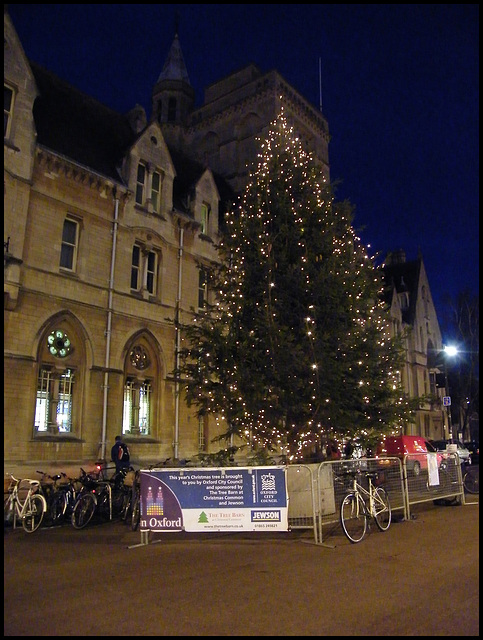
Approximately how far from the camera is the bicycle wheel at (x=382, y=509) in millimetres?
10273

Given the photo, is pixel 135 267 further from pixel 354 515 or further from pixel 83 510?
pixel 354 515

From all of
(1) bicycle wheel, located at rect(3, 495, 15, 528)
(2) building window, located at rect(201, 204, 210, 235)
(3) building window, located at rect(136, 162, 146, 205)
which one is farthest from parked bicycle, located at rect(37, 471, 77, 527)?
(2) building window, located at rect(201, 204, 210, 235)

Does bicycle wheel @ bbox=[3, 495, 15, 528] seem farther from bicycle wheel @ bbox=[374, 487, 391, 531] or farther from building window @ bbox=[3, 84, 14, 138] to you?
building window @ bbox=[3, 84, 14, 138]

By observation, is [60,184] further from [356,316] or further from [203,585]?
[203,585]

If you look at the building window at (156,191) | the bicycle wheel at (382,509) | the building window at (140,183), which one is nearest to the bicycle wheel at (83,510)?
the bicycle wheel at (382,509)

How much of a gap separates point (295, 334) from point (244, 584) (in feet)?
25.6

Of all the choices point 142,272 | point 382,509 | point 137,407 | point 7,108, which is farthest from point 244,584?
point 7,108

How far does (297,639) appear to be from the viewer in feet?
15.6

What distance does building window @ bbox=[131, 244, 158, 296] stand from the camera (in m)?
21.0

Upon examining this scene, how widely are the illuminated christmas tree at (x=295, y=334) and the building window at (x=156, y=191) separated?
8226mm

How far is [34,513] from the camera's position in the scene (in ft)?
36.2

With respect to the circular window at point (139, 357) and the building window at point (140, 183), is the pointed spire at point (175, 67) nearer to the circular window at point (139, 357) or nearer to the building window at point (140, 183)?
the building window at point (140, 183)

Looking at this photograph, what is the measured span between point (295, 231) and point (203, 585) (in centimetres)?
932

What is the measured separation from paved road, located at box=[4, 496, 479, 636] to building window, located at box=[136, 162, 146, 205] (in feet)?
46.8
